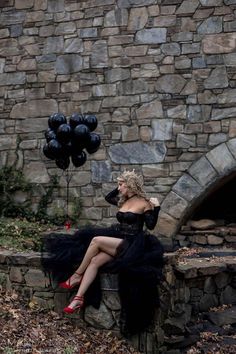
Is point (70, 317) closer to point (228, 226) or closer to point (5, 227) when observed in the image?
point (5, 227)

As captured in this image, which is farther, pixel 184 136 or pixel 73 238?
pixel 184 136

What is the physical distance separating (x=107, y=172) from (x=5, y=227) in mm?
1831

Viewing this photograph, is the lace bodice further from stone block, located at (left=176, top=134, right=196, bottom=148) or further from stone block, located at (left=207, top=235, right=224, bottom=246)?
stone block, located at (left=207, top=235, right=224, bottom=246)

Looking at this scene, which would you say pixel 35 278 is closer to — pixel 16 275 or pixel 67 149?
pixel 16 275

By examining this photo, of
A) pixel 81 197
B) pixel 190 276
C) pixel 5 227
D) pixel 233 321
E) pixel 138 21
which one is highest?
pixel 138 21

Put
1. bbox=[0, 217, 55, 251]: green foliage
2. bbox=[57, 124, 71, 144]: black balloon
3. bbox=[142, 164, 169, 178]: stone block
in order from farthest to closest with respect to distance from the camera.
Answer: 1. bbox=[142, 164, 169, 178]: stone block
2. bbox=[57, 124, 71, 144]: black balloon
3. bbox=[0, 217, 55, 251]: green foliage

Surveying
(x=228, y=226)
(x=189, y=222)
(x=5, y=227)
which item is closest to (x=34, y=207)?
(x=5, y=227)

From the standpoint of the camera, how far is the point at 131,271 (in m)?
5.11

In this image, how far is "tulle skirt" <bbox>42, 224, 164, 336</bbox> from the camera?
5133mm

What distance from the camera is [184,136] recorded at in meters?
8.44

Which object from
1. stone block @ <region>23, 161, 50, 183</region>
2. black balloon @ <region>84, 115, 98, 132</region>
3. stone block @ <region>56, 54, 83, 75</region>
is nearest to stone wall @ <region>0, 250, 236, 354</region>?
black balloon @ <region>84, 115, 98, 132</region>

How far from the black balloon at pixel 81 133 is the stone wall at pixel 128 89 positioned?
121 cm

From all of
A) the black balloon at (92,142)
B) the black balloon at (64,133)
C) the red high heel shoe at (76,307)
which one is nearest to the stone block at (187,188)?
the black balloon at (92,142)

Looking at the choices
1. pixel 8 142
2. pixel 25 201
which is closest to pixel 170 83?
pixel 8 142
